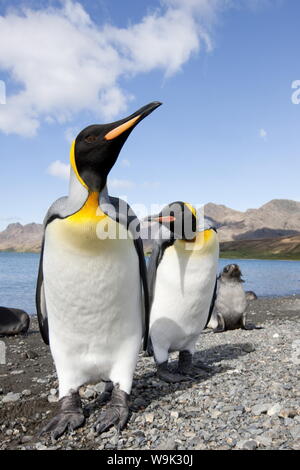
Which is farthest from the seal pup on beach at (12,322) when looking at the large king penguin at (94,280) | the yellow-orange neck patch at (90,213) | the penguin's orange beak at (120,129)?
the penguin's orange beak at (120,129)

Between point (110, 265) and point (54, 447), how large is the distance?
58.8 inches

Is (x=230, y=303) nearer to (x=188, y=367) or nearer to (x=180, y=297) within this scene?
(x=188, y=367)

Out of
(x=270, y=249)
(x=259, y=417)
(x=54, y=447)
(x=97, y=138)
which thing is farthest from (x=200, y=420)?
(x=270, y=249)

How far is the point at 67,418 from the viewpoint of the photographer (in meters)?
3.64

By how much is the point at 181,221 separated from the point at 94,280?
1734 mm

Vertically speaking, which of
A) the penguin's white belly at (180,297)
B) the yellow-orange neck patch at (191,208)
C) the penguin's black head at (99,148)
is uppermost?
the penguin's black head at (99,148)

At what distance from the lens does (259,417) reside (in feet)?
11.6

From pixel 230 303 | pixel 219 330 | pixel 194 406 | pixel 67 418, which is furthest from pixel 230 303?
pixel 67 418

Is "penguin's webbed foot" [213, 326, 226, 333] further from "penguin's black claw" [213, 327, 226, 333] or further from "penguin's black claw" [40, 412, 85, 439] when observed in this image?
"penguin's black claw" [40, 412, 85, 439]

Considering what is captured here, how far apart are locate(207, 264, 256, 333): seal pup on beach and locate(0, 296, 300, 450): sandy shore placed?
8.30 ft

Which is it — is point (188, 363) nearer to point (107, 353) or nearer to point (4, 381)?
point (107, 353)

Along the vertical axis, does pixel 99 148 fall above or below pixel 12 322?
above

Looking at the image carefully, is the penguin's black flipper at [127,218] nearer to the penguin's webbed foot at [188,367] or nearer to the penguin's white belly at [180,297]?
the penguin's white belly at [180,297]

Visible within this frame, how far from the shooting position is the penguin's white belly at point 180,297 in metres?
4.80
